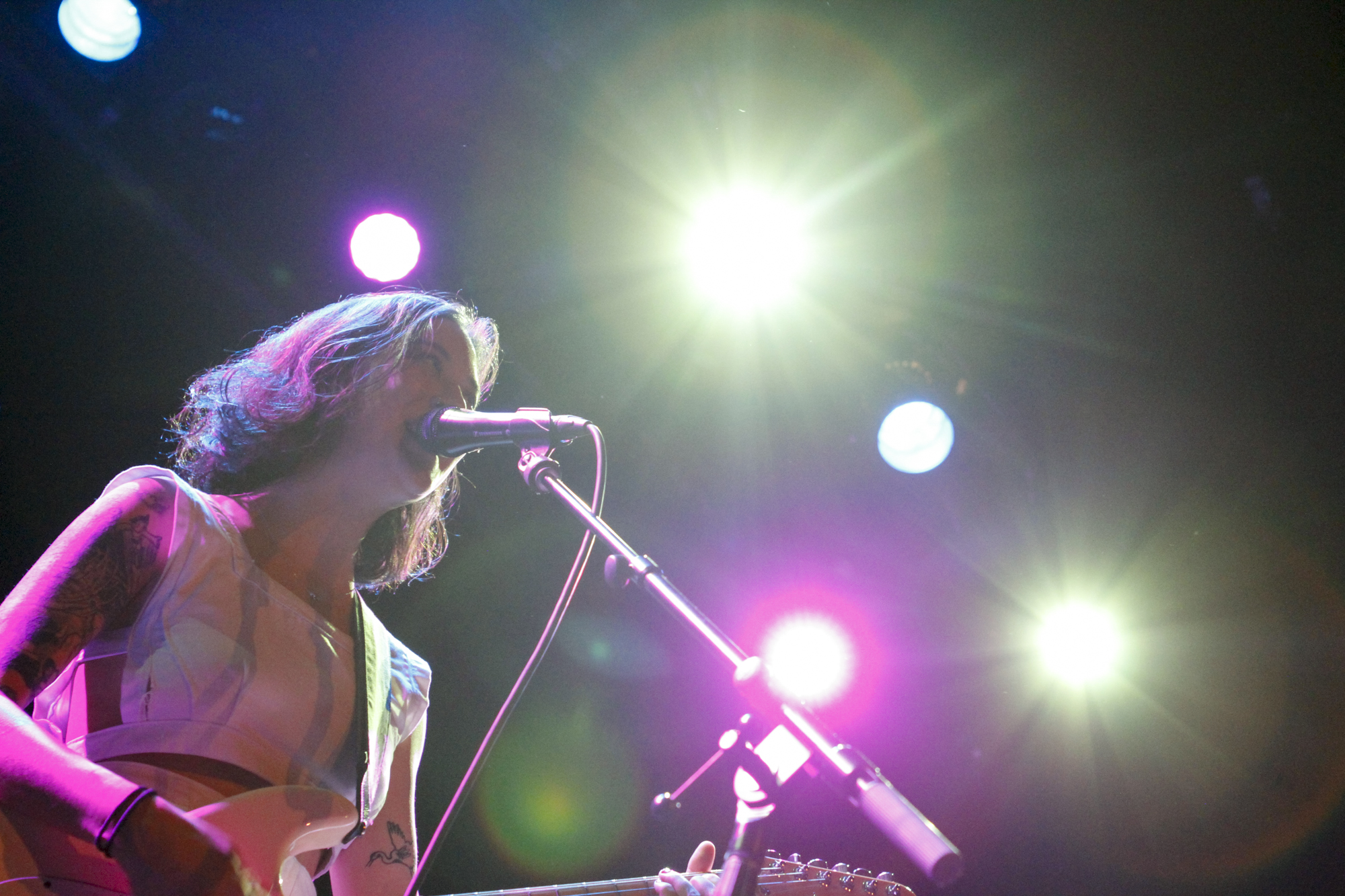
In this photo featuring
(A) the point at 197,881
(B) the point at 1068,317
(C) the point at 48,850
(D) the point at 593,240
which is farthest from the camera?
(B) the point at 1068,317

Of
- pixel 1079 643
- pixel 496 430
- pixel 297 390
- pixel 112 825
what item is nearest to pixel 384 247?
pixel 297 390

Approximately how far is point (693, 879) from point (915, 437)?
3720 mm

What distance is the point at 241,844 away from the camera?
1.33 meters

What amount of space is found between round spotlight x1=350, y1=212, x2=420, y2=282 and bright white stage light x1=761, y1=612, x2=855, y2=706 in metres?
3.12

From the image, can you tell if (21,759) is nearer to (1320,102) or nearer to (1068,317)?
(1068,317)

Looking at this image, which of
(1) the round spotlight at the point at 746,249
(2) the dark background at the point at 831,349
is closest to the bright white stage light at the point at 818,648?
(2) the dark background at the point at 831,349

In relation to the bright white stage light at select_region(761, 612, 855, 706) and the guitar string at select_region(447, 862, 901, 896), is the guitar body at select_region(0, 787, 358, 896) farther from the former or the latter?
the bright white stage light at select_region(761, 612, 855, 706)

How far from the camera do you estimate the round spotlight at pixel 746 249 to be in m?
3.98

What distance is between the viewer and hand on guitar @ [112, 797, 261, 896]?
943 millimetres

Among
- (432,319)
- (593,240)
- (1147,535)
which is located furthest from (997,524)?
(432,319)

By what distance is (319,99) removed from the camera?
10.4ft

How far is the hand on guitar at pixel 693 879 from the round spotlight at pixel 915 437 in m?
3.48

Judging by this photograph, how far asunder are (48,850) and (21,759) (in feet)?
0.86

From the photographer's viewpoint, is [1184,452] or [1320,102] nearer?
[1320,102]
